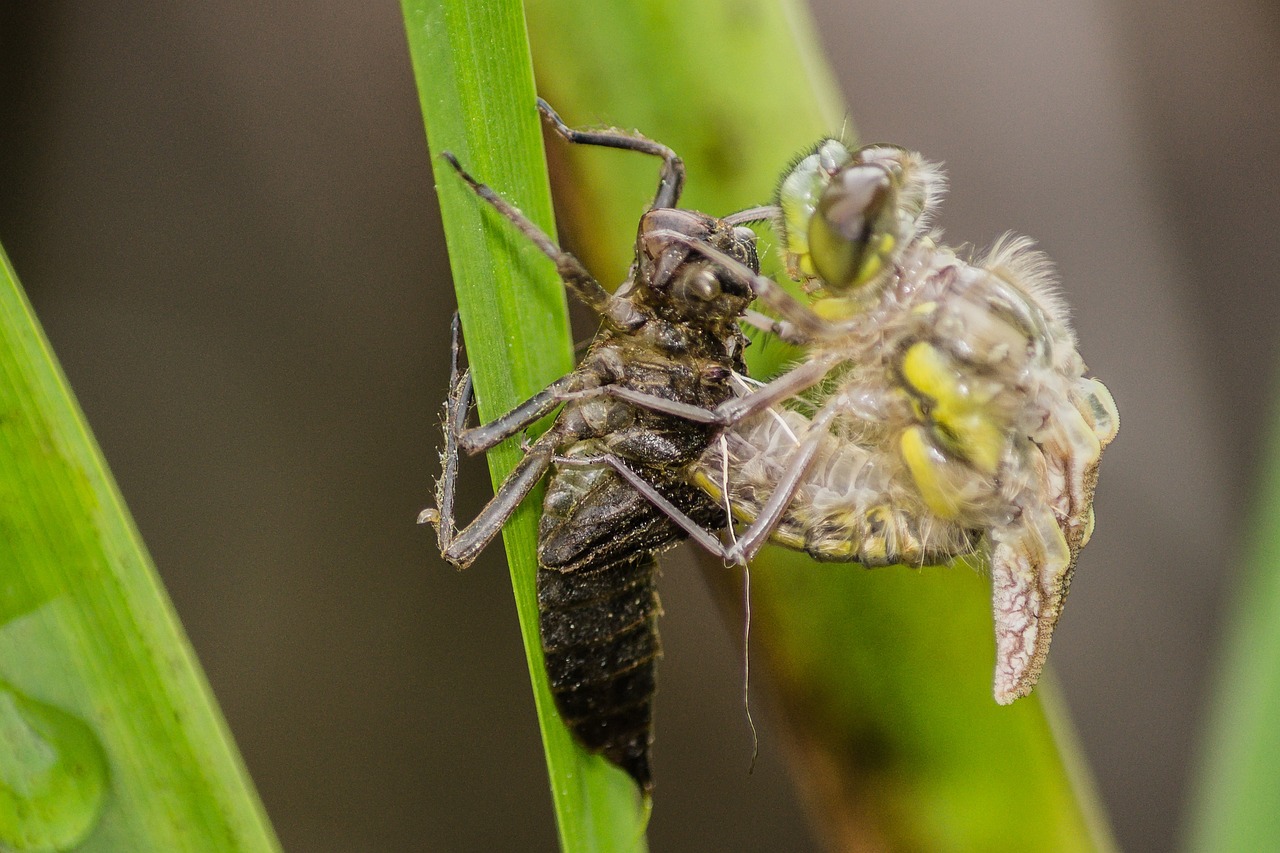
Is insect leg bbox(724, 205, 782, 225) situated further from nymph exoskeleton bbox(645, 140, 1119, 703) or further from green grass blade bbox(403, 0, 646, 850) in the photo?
green grass blade bbox(403, 0, 646, 850)

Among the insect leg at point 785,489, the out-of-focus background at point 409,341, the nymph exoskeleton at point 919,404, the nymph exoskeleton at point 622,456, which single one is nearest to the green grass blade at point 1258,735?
the nymph exoskeleton at point 919,404

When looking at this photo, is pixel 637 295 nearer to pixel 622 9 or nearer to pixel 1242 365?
pixel 622 9

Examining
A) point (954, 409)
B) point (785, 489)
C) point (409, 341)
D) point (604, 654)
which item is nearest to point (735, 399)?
point (785, 489)

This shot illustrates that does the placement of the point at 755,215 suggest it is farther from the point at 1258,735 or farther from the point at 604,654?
the point at 1258,735

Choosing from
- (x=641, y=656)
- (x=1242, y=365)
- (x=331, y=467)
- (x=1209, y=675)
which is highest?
(x=331, y=467)

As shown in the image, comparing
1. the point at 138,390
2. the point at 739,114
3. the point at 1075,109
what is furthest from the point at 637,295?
the point at 1075,109

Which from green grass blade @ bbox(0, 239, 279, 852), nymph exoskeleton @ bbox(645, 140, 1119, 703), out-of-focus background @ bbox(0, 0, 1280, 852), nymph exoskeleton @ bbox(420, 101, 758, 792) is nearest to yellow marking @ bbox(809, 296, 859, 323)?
nymph exoskeleton @ bbox(645, 140, 1119, 703)
